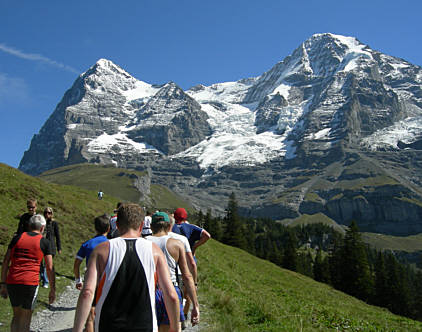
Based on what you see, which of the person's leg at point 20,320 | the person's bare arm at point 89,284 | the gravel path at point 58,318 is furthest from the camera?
the gravel path at point 58,318

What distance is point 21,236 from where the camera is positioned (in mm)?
7215

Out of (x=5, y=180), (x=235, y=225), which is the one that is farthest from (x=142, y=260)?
(x=235, y=225)

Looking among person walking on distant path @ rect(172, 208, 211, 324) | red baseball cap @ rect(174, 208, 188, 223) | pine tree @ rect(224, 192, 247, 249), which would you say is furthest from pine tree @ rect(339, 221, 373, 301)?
red baseball cap @ rect(174, 208, 188, 223)

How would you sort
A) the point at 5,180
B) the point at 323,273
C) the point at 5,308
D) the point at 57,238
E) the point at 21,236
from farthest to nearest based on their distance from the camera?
the point at 323,273 < the point at 5,180 < the point at 57,238 < the point at 5,308 < the point at 21,236

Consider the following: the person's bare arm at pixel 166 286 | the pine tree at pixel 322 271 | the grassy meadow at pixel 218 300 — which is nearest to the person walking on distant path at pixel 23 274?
the grassy meadow at pixel 218 300

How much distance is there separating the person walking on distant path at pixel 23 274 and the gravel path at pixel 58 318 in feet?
9.66

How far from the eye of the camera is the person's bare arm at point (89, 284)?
4.07 m

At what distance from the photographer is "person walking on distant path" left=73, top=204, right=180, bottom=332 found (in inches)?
165

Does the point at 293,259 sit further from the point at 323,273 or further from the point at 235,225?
the point at 235,225

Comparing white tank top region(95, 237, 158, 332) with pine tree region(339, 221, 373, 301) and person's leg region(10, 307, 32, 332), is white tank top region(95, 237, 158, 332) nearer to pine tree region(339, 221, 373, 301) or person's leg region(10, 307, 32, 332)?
person's leg region(10, 307, 32, 332)

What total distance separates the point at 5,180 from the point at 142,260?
23.2 m

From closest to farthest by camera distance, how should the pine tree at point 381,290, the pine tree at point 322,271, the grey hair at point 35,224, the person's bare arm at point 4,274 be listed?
the person's bare arm at point 4,274 < the grey hair at point 35,224 < the pine tree at point 381,290 < the pine tree at point 322,271

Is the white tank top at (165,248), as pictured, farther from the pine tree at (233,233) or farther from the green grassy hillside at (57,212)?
the pine tree at (233,233)

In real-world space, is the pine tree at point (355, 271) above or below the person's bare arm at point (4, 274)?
below
